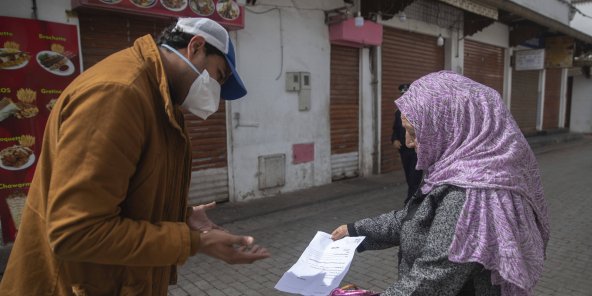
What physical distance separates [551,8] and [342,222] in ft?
49.3

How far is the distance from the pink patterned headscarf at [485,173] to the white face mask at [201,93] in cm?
78

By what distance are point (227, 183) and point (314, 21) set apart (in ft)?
11.1

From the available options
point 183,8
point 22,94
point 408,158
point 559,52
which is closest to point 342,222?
point 408,158

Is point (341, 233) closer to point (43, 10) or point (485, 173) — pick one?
point (485, 173)

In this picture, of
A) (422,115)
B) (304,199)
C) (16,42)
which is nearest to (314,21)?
(304,199)

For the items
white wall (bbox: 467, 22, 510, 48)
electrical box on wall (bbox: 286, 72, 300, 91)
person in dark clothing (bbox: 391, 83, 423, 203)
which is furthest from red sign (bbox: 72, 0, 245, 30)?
white wall (bbox: 467, 22, 510, 48)

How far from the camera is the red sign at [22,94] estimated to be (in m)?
4.45

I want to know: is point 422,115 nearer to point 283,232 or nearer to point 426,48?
point 283,232

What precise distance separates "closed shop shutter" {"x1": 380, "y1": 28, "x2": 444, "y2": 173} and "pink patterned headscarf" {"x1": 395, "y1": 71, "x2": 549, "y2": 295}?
791 cm

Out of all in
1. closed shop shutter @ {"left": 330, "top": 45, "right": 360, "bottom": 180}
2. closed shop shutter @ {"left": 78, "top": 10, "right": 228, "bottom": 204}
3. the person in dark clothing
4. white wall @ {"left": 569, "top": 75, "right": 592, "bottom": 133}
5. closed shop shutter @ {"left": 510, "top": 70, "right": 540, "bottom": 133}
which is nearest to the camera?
closed shop shutter @ {"left": 78, "top": 10, "right": 228, "bottom": 204}

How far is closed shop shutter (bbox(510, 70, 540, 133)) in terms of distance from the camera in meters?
15.2

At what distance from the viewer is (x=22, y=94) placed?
4.54 metres

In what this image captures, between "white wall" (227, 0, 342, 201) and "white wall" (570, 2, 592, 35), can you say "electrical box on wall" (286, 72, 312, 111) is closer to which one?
"white wall" (227, 0, 342, 201)

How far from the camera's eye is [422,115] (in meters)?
1.65
